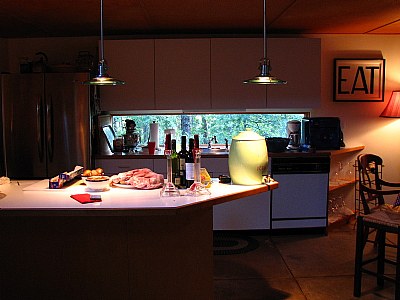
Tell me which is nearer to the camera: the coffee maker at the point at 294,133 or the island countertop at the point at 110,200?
the island countertop at the point at 110,200

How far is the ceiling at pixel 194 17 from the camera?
397 centimetres

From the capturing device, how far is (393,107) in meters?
5.35

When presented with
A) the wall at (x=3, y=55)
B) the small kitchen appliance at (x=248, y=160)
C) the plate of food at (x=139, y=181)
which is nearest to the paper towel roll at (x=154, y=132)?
the wall at (x=3, y=55)

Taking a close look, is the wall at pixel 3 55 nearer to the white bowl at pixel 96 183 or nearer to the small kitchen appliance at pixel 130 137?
the small kitchen appliance at pixel 130 137

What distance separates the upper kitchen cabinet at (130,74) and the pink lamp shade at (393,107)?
271 cm

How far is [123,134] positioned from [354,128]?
2740 mm

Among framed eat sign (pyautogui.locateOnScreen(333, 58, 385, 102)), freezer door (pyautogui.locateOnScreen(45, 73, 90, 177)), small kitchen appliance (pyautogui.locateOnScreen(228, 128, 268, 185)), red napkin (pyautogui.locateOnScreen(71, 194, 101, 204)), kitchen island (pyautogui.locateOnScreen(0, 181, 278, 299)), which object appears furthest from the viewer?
framed eat sign (pyautogui.locateOnScreen(333, 58, 385, 102))

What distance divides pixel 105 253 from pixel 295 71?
10.7 ft

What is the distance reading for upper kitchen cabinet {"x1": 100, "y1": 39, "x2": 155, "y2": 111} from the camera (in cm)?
A: 505

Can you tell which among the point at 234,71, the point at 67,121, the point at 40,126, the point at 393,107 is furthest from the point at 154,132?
the point at 393,107

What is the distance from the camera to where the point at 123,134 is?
5441mm

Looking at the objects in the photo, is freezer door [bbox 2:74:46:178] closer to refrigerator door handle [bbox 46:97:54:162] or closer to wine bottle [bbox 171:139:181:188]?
refrigerator door handle [bbox 46:97:54:162]

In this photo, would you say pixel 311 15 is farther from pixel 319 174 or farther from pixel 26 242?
pixel 26 242

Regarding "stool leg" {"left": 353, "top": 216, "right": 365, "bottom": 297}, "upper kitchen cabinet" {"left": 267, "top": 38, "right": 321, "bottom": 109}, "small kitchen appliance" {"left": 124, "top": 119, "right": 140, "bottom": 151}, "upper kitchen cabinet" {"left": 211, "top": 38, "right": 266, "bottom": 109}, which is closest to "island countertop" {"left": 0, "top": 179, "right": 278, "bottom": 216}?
"stool leg" {"left": 353, "top": 216, "right": 365, "bottom": 297}
